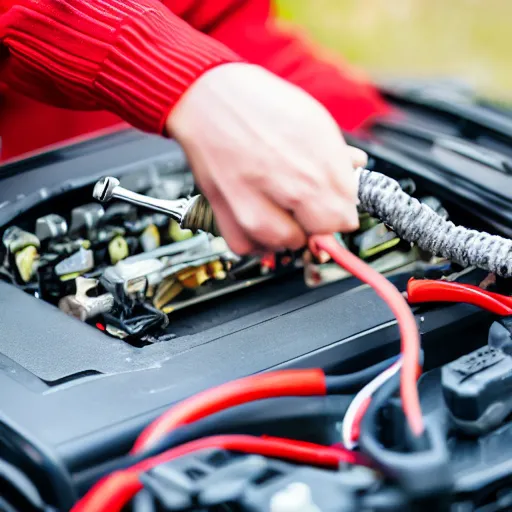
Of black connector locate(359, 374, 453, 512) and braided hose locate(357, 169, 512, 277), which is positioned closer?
black connector locate(359, 374, 453, 512)

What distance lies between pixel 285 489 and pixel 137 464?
4.0 inches

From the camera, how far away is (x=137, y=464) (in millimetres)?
547

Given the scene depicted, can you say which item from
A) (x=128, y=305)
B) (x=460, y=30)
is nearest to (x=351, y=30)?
(x=460, y=30)

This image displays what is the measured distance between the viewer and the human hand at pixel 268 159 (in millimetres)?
551

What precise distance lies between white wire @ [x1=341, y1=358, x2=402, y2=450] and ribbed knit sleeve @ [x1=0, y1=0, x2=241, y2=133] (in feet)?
0.78

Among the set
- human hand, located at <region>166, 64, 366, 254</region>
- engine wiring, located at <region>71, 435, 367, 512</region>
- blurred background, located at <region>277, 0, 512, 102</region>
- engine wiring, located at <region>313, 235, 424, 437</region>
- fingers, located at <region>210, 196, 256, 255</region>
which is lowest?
blurred background, located at <region>277, 0, 512, 102</region>

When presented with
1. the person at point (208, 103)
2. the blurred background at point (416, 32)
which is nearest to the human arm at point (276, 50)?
the person at point (208, 103)

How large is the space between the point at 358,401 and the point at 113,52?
1.06ft

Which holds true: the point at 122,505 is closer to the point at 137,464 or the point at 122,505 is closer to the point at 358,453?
the point at 137,464

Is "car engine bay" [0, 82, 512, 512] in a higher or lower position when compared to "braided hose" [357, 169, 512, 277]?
lower

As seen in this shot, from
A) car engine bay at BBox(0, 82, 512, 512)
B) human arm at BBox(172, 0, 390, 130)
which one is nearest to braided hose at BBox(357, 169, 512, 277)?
car engine bay at BBox(0, 82, 512, 512)

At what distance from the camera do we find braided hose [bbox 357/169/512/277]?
26.3 inches

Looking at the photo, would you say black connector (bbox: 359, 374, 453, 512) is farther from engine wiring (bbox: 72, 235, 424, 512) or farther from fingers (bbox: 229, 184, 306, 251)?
fingers (bbox: 229, 184, 306, 251)

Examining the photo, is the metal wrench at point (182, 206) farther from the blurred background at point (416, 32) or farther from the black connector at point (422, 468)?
the blurred background at point (416, 32)
